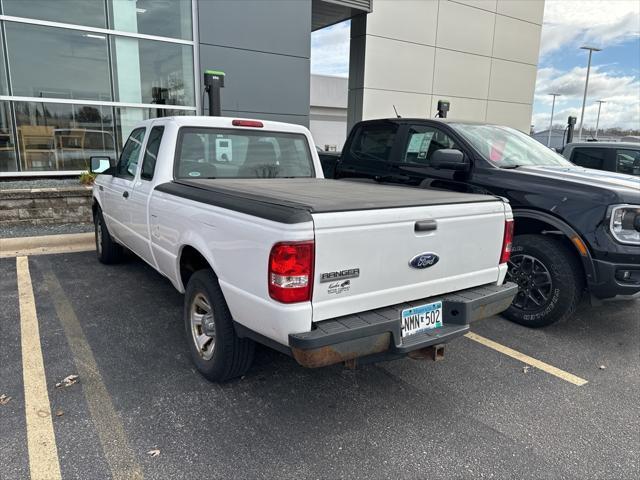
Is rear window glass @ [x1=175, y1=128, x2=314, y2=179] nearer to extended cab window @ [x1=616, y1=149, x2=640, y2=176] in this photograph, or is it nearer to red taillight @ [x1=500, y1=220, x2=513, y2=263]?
red taillight @ [x1=500, y1=220, x2=513, y2=263]

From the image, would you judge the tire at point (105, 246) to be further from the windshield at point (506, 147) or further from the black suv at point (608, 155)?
the black suv at point (608, 155)

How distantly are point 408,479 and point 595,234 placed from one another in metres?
2.74

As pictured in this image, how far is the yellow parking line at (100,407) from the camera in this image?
2.47 meters

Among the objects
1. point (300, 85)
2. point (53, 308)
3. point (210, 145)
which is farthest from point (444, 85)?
point (53, 308)

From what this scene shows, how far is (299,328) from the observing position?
7.91ft

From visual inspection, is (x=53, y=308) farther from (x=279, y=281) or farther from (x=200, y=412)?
(x=279, y=281)

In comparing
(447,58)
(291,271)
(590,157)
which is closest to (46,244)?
(291,271)

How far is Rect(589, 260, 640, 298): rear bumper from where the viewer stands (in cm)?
388

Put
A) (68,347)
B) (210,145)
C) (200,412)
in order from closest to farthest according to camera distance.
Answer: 1. (200,412)
2. (68,347)
3. (210,145)

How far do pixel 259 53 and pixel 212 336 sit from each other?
923 centimetres

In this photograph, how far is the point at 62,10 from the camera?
9430 mm

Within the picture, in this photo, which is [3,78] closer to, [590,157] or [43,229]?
[43,229]

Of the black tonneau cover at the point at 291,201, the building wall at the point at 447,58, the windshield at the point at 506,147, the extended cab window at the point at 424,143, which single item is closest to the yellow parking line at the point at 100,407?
the black tonneau cover at the point at 291,201

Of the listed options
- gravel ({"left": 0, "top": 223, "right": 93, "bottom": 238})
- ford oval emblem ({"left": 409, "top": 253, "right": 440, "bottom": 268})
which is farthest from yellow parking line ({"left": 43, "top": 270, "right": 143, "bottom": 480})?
gravel ({"left": 0, "top": 223, "right": 93, "bottom": 238})
